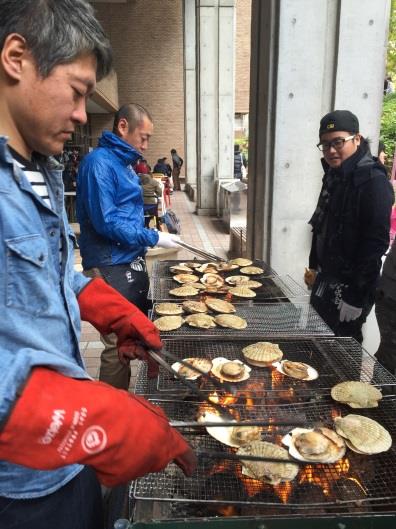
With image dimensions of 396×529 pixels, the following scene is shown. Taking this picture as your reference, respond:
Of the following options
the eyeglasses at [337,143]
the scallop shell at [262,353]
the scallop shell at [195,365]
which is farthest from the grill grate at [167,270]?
the scallop shell at [195,365]

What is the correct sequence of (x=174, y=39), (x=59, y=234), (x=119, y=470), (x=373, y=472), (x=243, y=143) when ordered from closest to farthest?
(x=119, y=470)
(x=59, y=234)
(x=373, y=472)
(x=174, y=39)
(x=243, y=143)

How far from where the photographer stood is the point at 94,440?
3.31ft

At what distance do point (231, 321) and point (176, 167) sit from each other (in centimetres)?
1991

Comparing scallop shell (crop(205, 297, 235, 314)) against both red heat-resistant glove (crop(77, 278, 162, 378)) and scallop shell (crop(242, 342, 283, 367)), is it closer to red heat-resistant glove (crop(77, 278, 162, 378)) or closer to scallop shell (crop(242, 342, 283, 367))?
scallop shell (crop(242, 342, 283, 367))

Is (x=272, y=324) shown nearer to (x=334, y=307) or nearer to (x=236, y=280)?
(x=334, y=307)

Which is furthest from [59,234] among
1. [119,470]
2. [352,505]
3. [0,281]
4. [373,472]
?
[373,472]

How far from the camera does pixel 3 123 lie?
3.83 feet

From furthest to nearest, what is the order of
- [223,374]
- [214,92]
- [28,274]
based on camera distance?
[214,92], [223,374], [28,274]

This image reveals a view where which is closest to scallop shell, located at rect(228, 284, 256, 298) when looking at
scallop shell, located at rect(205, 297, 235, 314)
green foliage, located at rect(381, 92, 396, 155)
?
scallop shell, located at rect(205, 297, 235, 314)

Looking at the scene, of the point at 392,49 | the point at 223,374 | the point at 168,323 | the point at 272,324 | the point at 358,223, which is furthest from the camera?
the point at 392,49

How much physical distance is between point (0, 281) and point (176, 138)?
23.4 metres

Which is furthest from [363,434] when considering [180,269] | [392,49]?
[392,49]

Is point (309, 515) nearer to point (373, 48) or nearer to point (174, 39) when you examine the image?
point (373, 48)

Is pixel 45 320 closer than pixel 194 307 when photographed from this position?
Yes
